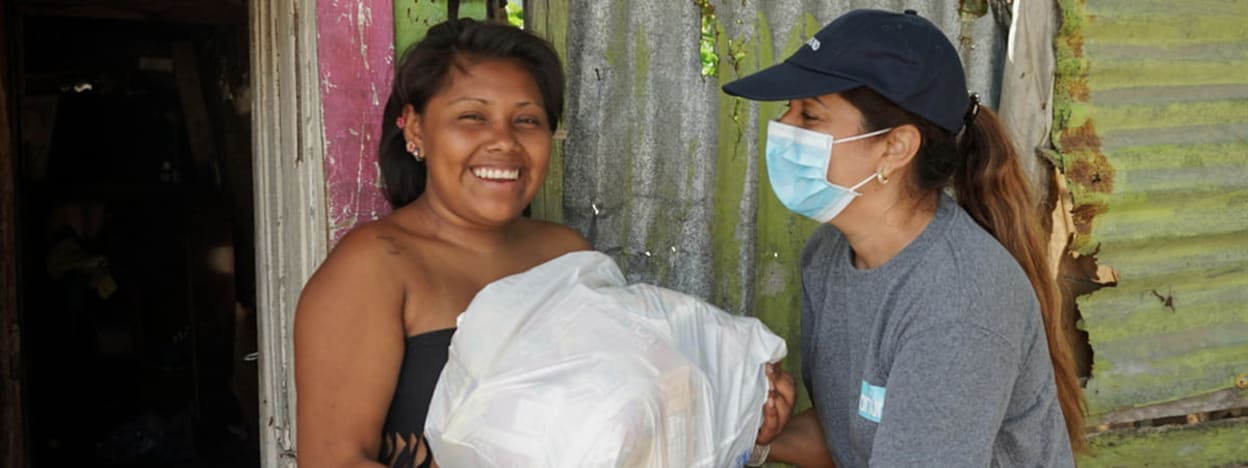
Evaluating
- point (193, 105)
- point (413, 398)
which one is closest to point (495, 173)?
point (413, 398)

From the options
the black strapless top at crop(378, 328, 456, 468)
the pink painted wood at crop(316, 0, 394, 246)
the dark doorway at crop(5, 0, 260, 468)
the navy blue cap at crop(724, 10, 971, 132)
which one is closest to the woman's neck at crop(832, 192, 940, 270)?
the navy blue cap at crop(724, 10, 971, 132)

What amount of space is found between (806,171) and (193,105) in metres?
4.70

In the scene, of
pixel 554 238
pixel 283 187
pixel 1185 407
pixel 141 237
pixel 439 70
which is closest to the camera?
pixel 439 70

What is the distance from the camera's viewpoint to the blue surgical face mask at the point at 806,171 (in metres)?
1.89

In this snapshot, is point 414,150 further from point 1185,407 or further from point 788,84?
point 1185,407

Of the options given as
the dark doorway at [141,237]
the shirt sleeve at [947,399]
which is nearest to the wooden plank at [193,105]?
the dark doorway at [141,237]

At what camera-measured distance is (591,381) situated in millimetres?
1520

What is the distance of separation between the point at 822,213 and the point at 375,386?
91 cm

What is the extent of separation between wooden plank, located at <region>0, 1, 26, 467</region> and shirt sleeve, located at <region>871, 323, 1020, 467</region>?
3.54 m

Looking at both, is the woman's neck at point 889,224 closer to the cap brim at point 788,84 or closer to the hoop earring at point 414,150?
the cap brim at point 788,84

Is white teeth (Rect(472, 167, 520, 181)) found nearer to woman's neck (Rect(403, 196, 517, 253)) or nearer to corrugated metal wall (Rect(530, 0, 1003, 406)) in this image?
woman's neck (Rect(403, 196, 517, 253))

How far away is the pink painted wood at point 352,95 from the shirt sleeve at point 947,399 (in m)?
1.41

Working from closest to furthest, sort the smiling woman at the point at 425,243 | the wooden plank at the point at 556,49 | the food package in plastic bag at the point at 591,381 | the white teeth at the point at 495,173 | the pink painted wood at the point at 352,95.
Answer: the food package in plastic bag at the point at 591,381 < the smiling woman at the point at 425,243 < the white teeth at the point at 495,173 < the pink painted wood at the point at 352,95 < the wooden plank at the point at 556,49

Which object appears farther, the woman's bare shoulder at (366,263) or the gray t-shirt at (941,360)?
the woman's bare shoulder at (366,263)
